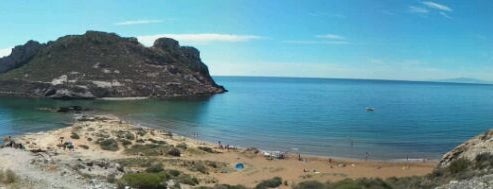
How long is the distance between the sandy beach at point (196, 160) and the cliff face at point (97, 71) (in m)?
90.5

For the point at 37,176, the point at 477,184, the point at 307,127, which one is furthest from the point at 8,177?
the point at 307,127

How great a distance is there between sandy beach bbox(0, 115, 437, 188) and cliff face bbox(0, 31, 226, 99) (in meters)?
90.5

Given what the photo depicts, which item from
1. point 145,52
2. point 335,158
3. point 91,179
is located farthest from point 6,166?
point 145,52

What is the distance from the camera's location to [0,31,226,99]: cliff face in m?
151

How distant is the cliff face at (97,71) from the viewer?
151 meters

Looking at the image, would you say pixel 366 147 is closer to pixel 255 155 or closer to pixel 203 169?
pixel 255 155

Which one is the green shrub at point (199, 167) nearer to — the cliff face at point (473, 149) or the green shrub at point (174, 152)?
the green shrub at point (174, 152)

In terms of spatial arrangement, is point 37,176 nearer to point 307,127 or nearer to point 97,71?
point 307,127

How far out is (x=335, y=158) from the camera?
53906 mm

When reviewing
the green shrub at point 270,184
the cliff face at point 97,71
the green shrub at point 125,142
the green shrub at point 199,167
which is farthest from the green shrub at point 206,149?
the cliff face at point 97,71

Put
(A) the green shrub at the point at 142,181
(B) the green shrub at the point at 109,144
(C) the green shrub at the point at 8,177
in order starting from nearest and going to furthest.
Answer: (C) the green shrub at the point at 8,177, (A) the green shrub at the point at 142,181, (B) the green shrub at the point at 109,144

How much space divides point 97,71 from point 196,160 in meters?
127

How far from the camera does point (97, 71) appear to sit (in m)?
164

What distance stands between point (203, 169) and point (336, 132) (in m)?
38.9
